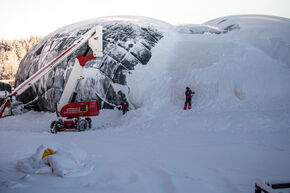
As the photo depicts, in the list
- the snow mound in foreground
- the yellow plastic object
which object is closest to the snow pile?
the snow mound in foreground

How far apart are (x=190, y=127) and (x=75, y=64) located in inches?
208

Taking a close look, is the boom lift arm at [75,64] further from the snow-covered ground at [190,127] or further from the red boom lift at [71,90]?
the snow-covered ground at [190,127]

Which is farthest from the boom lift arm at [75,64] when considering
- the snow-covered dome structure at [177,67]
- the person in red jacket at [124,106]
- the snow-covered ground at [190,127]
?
the snow-covered dome structure at [177,67]

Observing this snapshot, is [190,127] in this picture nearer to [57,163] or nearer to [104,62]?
[57,163]

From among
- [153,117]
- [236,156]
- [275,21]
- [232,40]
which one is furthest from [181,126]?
[275,21]

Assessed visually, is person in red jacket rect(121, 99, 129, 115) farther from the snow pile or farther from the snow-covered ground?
the snow pile

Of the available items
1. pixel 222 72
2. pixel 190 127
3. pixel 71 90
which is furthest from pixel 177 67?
pixel 71 90

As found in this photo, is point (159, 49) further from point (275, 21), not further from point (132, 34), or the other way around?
point (275, 21)

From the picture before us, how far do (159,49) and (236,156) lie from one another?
399 inches

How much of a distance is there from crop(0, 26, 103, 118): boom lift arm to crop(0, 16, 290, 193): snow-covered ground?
1568 millimetres

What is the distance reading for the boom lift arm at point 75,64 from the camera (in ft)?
27.6

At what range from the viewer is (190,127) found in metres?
8.11

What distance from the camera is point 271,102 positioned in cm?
979

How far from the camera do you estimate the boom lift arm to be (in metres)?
8.41
